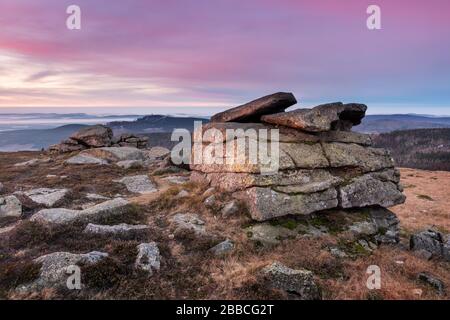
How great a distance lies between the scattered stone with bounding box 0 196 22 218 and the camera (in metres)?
18.3

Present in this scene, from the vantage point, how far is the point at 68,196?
22.0 meters

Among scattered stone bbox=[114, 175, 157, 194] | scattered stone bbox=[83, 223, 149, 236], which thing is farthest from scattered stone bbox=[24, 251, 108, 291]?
scattered stone bbox=[114, 175, 157, 194]

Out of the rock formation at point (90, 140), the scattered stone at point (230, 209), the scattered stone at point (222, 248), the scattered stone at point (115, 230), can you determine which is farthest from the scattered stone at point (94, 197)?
the rock formation at point (90, 140)

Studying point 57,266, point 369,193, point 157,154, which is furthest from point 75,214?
point 157,154

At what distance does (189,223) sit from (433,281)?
10964mm

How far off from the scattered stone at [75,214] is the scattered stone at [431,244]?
16129mm

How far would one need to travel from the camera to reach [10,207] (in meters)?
18.8

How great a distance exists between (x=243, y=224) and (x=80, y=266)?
26.1 ft

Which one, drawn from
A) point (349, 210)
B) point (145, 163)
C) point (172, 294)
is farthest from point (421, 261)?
point (145, 163)

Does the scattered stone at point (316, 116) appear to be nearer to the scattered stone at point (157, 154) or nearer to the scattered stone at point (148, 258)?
the scattered stone at point (148, 258)

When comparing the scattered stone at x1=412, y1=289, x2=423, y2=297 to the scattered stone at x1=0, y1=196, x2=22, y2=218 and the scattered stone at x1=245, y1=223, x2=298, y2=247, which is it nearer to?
the scattered stone at x1=245, y1=223, x2=298, y2=247

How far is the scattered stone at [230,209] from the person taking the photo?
17844 mm

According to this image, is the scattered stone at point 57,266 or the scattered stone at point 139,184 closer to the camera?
the scattered stone at point 57,266
